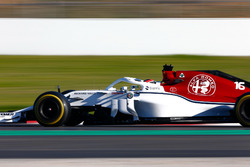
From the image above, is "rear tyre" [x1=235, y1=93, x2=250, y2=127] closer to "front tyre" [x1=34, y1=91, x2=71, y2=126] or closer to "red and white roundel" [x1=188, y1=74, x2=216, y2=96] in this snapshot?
"red and white roundel" [x1=188, y1=74, x2=216, y2=96]

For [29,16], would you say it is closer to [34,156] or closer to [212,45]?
[212,45]

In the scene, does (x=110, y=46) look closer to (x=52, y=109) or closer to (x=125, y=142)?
(x=52, y=109)

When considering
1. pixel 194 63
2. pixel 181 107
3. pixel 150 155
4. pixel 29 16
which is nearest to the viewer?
pixel 150 155

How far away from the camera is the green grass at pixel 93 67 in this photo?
1711 cm

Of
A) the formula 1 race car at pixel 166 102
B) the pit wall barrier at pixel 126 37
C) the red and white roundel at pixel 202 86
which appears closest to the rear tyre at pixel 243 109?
the formula 1 race car at pixel 166 102

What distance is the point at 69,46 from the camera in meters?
17.8

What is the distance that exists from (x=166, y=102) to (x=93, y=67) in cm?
856

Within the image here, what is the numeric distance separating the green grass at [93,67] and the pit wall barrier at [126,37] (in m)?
0.23

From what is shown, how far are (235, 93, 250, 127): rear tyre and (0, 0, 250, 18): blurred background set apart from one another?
31.2 ft

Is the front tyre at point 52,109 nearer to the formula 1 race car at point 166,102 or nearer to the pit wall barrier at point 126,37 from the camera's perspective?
the formula 1 race car at point 166,102

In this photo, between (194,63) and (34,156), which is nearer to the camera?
(34,156)

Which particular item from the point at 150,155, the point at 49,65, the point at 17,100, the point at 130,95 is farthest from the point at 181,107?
the point at 49,65

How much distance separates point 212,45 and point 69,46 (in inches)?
180

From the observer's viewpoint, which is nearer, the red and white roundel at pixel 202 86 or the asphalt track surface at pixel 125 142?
the asphalt track surface at pixel 125 142
